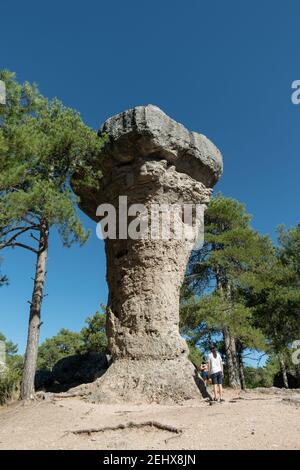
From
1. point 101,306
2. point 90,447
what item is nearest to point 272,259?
point 101,306

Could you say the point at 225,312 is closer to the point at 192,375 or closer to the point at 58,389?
the point at 192,375

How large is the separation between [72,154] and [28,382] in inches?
261

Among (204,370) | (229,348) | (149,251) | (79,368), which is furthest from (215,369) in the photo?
(79,368)

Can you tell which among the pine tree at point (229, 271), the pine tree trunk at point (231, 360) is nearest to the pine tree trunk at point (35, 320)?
the pine tree at point (229, 271)

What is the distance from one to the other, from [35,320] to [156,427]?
5.30 m

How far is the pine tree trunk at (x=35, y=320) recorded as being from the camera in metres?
10.1

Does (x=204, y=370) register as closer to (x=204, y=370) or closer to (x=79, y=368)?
(x=204, y=370)

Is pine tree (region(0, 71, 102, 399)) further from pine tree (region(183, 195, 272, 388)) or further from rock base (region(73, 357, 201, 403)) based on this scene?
pine tree (region(183, 195, 272, 388))

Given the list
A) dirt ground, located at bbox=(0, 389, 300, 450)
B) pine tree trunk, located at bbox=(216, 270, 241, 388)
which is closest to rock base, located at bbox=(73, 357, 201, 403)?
dirt ground, located at bbox=(0, 389, 300, 450)

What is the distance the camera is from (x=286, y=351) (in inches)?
707

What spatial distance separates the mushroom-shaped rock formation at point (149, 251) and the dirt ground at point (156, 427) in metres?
1.57

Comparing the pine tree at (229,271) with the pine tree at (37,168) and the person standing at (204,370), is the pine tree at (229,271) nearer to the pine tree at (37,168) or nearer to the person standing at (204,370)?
the person standing at (204,370)

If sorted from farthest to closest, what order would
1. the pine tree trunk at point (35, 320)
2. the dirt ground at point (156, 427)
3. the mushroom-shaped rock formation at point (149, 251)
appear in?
1. the mushroom-shaped rock formation at point (149, 251)
2. the pine tree trunk at point (35, 320)
3. the dirt ground at point (156, 427)

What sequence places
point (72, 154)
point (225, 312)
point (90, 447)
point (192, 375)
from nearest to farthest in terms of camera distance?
point (90, 447), point (192, 375), point (72, 154), point (225, 312)
